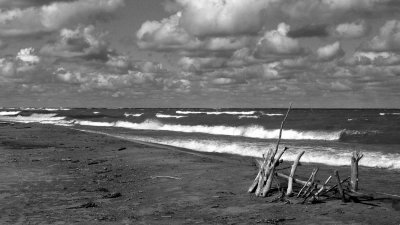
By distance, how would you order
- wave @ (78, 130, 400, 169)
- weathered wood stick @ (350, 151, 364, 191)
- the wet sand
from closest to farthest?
the wet sand < weathered wood stick @ (350, 151, 364, 191) < wave @ (78, 130, 400, 169)

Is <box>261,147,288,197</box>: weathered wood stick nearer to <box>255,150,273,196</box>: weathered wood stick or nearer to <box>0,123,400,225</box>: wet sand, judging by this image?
<box>255,150,273,196</box>: weathered wood stick

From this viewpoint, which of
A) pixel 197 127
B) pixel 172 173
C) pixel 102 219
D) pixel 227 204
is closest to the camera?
pixel 102 219

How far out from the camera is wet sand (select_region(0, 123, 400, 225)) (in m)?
11.6

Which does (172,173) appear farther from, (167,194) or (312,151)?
(312,151)

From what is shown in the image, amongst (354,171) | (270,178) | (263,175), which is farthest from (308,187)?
(263,175)

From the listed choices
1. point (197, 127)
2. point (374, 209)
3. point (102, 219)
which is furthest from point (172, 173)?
point (197, 127)

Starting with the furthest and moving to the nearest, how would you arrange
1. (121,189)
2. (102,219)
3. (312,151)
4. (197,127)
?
1. (197,127)
2. (312,151)
3. (121,189)
4. (102,219)

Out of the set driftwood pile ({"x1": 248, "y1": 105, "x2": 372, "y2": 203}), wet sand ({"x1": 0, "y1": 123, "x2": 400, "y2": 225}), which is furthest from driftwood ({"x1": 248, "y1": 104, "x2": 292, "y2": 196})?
wet sand ({"x1": 0, "y1": 123, "x2": 400, "y2": 225})

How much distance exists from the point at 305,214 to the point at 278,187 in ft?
6.77

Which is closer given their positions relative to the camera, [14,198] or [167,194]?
[14,198]

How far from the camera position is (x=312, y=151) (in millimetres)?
28219

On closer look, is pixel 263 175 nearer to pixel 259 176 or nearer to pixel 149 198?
pixel 259 176

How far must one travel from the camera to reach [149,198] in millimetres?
14133

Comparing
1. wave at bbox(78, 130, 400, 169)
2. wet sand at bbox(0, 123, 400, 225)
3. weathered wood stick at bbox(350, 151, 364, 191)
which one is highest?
weathered wood stick at bbox(350, 151, 364, 191)
